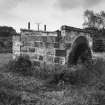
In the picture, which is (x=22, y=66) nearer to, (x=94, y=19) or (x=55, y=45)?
(x=55, y=45)

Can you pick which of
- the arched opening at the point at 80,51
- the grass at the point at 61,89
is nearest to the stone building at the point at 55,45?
the arched opening at the point at 80,51

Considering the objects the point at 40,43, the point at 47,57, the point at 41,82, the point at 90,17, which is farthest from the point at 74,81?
the point at 90,17

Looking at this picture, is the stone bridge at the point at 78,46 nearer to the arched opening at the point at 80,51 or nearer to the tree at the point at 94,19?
the arched opening at the point at 80,51

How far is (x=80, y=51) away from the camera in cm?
878

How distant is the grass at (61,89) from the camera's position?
4.63 meters

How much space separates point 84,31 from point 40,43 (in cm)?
237

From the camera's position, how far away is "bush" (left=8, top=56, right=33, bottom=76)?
7.62 metres

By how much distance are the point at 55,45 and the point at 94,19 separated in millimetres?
26298

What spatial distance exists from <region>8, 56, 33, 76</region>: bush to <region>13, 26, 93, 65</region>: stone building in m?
0.64

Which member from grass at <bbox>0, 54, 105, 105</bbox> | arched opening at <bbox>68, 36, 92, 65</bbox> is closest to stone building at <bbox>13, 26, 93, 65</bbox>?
arched opening at <bbox>68, 36, 92, 65</bbox>

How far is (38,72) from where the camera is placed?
740 centimetres

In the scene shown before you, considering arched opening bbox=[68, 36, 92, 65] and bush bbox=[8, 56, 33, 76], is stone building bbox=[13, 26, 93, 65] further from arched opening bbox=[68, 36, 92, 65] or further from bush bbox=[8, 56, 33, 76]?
bush bbox=[8, 56, 33, 76]

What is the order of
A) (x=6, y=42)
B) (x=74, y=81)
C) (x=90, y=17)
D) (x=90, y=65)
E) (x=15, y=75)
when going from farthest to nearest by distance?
(x=90, y=17)
(x=6, y=42)
(x=90, y=65)
(x=15, y=75)
(x=74, y=81)

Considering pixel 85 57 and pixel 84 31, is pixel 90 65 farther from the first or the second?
pixel 84 31
